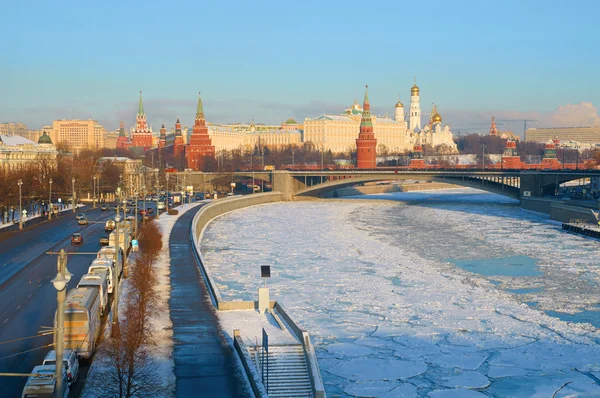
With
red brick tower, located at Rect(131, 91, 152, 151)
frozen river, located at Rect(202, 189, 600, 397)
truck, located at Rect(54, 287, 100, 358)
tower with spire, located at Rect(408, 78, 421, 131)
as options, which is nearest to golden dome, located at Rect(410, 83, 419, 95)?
tower with spire, located at Rect(408, 78, 421, 131)

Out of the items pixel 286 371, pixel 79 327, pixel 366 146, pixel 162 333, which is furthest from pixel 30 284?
pixel 366 146

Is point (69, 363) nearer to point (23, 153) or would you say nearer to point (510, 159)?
point (23, 153)

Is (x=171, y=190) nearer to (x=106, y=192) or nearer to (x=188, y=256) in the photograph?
(x=106, y=192)

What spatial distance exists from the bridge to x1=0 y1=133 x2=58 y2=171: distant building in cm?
1776

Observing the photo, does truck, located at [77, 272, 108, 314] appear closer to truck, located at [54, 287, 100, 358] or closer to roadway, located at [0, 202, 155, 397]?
roadway, located at [0, 202, 155, 397]

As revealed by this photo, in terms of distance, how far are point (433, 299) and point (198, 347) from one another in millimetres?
8891

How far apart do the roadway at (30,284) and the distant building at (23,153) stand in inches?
1220

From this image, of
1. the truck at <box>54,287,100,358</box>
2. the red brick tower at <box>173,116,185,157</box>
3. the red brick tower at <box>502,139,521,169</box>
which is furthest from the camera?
the red brick tower at <box>173,116,185,157</box>

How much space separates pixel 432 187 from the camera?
317ft

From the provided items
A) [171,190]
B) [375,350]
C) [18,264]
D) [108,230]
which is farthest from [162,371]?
[171,190]

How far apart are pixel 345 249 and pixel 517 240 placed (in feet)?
28.4

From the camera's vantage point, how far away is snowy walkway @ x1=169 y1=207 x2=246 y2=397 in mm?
13898

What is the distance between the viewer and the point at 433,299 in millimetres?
23047

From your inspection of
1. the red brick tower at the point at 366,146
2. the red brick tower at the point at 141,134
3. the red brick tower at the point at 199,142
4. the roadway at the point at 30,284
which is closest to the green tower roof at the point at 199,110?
the red brick tower at the point at 199,142
